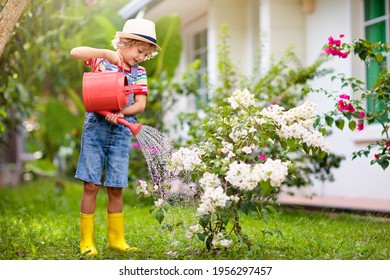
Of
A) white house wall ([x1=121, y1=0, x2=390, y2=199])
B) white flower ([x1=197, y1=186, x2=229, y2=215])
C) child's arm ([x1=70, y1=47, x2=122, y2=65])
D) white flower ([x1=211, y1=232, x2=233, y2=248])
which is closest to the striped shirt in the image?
child's arm ([x1=70, y1=47, x2=122, y2=65])

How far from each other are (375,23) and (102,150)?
4.23 meters

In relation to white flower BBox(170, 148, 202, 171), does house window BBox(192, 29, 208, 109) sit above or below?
above

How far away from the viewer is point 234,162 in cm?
348

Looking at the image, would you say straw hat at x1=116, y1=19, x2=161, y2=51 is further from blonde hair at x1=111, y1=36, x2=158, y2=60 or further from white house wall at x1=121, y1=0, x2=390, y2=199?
white house wall at x1=121, y1=0, x2=390, y2=199

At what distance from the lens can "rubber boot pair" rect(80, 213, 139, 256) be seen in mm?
3967

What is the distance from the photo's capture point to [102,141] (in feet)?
13.3

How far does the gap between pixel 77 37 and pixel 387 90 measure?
22.5 ft

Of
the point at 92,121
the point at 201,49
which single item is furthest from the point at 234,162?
the point at 201,49

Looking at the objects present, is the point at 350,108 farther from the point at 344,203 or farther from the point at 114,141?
the point at 344,203

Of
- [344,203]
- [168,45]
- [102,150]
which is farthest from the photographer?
[168,45]

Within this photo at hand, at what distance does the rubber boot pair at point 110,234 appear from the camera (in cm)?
397
